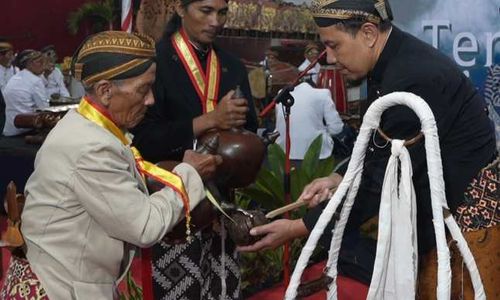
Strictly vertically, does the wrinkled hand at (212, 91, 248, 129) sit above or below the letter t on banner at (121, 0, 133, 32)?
above

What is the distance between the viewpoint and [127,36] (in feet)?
6.54

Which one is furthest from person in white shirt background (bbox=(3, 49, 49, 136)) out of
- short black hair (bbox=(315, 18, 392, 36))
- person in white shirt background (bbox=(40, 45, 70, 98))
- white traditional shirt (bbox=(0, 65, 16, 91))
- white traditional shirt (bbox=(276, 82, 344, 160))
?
short black hair (bbox=(315, 18, 392, 36))

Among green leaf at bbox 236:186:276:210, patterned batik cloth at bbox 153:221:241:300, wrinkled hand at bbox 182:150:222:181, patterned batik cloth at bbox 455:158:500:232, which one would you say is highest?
wrinkled hand at bbox 182:150:222:181

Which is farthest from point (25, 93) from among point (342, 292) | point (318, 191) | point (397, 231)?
point (397, 231)

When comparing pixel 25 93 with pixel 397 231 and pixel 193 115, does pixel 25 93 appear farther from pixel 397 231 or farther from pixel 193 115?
pixel 397 231

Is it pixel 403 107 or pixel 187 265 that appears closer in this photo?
pixel 403 107

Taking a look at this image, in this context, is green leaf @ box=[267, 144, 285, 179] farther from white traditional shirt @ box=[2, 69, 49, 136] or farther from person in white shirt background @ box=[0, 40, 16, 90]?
person in white shirt background @ box=[0, 40, 16, 90]

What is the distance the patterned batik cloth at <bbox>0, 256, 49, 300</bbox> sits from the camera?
1.92 meters

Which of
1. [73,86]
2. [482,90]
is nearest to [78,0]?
[73,86]

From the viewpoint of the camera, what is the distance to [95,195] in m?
1.81

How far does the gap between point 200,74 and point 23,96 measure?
16.9 feet

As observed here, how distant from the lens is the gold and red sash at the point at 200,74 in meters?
2.79

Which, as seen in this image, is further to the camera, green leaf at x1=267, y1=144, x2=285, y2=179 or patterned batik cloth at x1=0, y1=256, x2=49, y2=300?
green leaf at x1=267, y1=144, x2=285, y2=179

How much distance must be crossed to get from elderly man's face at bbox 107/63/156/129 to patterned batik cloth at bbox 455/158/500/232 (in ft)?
3.06
